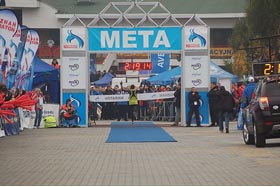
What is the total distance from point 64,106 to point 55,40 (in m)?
37.6

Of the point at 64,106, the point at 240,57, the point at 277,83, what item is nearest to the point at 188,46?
the point at 64,106

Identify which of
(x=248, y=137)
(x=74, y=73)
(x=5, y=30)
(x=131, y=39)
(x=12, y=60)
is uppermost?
(x=131, y=39)

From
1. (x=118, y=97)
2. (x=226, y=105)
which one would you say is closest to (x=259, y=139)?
(x=226, y=105)

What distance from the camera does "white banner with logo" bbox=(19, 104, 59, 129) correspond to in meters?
28.5

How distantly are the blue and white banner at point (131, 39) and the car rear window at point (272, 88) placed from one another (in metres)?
13.0

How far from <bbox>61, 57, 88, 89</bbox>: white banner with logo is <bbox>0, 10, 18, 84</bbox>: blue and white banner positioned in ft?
23.7

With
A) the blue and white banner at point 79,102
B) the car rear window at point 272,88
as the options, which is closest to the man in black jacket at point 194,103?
the blue and white banner at point 79,102

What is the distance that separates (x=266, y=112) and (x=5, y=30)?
30.1 ft

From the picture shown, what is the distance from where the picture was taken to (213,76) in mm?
39469

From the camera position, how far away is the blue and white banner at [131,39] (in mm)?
30688

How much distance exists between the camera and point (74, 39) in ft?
101

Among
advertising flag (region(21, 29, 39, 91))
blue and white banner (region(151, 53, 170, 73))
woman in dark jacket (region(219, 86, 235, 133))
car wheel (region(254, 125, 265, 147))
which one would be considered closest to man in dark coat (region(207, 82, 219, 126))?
woman in dark jacket (region(219, 86, 235, 133))

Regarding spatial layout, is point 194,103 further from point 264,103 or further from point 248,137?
point 264,103

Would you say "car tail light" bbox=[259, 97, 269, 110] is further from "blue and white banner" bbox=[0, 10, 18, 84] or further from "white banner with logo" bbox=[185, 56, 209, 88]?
"white banner with logo" bbox=[185, 56, 209, 88]
